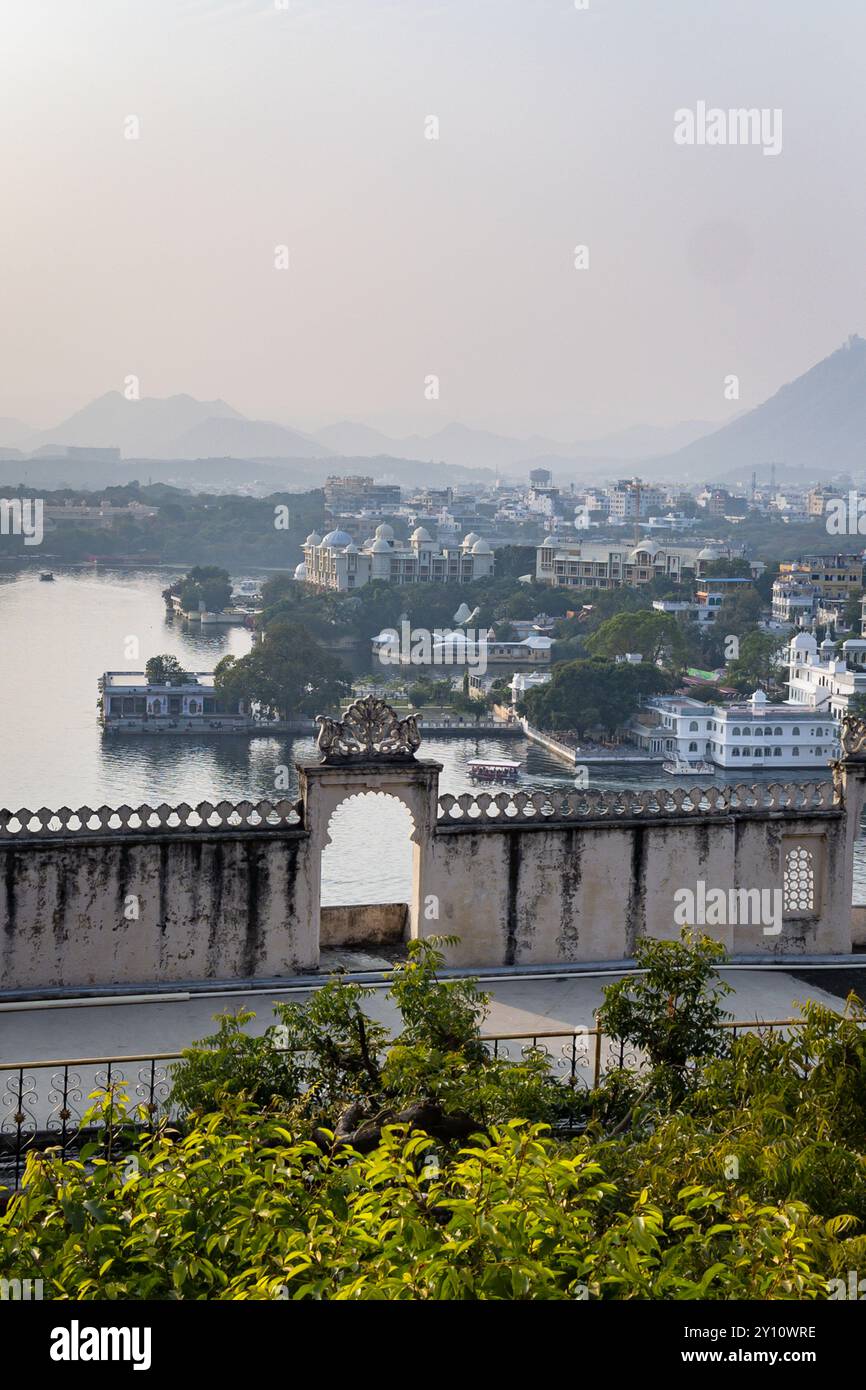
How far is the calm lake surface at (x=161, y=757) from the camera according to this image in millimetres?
38438

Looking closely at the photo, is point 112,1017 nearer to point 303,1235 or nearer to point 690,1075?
point 690,1075

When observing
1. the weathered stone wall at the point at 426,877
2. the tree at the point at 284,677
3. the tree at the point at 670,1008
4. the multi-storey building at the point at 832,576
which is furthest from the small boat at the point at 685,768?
the tree at the point at 670,1008

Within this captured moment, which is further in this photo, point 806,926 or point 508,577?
point 508,577

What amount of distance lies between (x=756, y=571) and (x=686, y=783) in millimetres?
36292

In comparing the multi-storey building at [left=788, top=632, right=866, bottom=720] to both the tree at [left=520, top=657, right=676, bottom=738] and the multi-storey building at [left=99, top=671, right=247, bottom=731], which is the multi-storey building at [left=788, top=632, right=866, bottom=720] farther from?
the multi-storey building at [left=99, top=671, right=247, bottom=731]

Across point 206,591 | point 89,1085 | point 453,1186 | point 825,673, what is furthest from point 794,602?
point 453,1186

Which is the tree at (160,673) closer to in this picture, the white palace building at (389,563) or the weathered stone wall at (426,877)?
the white palace building at (389,563)

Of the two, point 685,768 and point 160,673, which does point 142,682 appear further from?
point 685,768

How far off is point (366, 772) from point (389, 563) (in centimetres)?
7673

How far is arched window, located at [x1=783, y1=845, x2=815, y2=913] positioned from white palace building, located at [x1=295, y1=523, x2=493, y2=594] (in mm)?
71034

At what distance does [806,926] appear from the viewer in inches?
419

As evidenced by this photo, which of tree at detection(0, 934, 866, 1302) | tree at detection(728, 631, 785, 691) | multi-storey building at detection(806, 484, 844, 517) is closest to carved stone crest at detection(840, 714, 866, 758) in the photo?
tree at detection(0, 934, 866, 1302)
